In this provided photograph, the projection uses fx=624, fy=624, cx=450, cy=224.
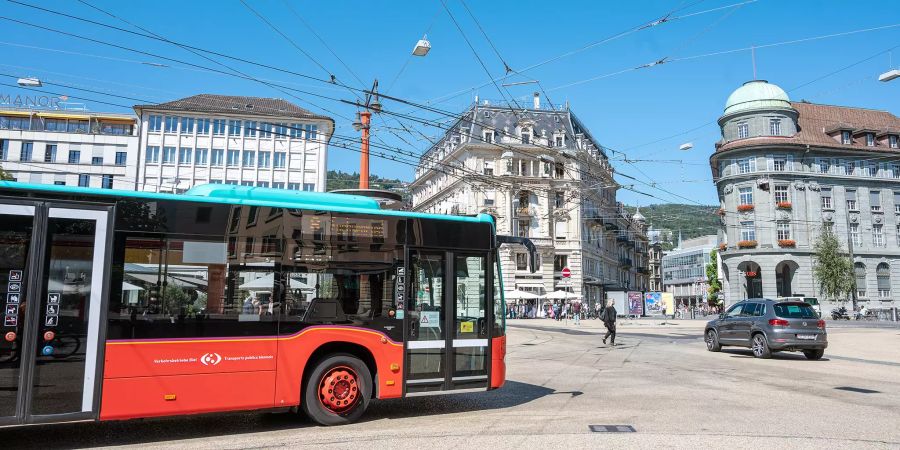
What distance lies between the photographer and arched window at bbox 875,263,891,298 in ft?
207

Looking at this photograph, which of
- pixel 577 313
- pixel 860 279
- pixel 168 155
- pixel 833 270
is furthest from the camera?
pixel 168 155

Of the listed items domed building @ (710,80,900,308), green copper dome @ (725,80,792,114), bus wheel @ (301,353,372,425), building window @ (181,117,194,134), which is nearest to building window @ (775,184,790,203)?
domed building @ (710,80,900,308)

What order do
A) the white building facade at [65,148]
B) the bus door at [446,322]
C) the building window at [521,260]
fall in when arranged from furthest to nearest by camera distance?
the white building facade at [65,148] < the building window at [521,260] < the bus door at [446,322]

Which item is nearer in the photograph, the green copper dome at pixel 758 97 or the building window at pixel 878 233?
the green copper dome at pixel 758 97

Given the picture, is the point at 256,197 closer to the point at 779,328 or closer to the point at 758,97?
the point at 779,328

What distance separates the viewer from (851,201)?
6444cm

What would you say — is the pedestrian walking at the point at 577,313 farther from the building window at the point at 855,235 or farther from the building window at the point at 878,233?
the building window at the point at 878,233

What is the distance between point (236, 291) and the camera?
24.8ft

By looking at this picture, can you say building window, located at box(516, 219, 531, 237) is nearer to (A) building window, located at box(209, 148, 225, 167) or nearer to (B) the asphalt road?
(A) building window, located at box(209, 148, 225, 167)

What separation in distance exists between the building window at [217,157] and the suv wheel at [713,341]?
199 feet

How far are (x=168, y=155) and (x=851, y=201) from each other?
73391 mm

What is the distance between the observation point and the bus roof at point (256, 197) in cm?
698

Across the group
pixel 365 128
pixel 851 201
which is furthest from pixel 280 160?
pixel 851 201

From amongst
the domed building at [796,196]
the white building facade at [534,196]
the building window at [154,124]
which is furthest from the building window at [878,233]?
the building window at [154,124]
